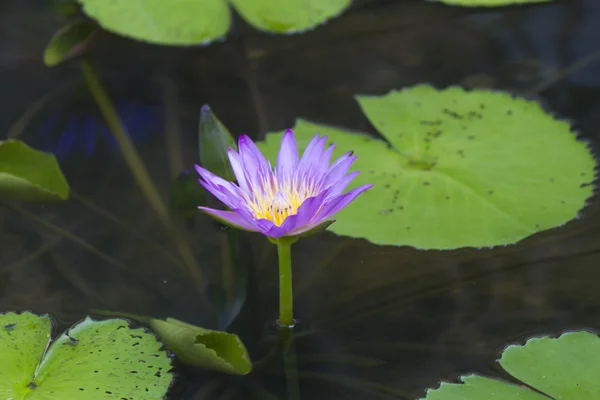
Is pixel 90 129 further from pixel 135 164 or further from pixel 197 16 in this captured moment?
pixel 197 16

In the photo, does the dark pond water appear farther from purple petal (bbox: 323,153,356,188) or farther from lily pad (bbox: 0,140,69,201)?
purple petal (bbox: 323,153,356,188)

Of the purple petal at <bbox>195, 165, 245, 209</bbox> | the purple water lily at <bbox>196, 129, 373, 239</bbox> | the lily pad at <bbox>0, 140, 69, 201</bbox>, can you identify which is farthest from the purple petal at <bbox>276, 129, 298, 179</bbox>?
the lily pad at <bbox>0, 140, 69, 201</bbox>

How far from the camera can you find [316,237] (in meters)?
1.78

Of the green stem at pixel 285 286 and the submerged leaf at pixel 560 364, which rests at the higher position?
the submerged leaf at pixel 560 364

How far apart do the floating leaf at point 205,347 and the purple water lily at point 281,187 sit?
0.73 feet

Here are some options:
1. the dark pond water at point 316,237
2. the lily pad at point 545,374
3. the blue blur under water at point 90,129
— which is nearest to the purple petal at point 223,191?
the dark pond water at point 316,237

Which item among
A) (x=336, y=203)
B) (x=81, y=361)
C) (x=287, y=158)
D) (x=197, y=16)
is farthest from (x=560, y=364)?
(x=197, y=16)

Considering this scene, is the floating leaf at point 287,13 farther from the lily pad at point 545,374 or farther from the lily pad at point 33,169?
the lily pad at point 545,374

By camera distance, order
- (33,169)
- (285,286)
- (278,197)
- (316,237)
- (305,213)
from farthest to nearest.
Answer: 1. (33,169)
2. (316,237)
3. (285,286)
4. (278,197)
5. (305,213)

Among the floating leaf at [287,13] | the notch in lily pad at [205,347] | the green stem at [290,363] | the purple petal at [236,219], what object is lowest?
the notch in lily pad at [205,347]

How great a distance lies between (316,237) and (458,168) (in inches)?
16.4

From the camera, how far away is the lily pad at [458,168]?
1.68 meters

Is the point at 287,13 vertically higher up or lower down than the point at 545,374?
higher up

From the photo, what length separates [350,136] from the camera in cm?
202
